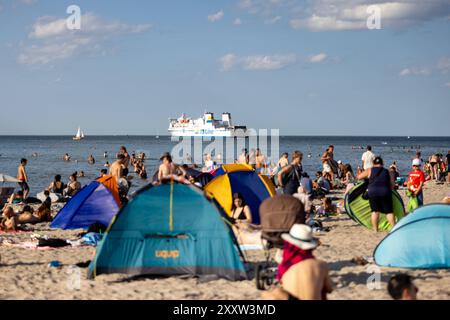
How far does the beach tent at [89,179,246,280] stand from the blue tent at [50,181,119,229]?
4.32 metres

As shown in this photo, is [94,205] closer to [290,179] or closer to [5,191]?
[290,179]

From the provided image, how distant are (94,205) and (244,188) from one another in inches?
127

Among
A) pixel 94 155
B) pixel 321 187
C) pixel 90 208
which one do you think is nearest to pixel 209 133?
pixel 94 155

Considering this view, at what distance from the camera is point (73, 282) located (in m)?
8.81

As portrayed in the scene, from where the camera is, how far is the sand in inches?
320

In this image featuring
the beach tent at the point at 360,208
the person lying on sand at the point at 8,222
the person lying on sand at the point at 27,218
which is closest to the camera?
the beach tent at the point at 360,208

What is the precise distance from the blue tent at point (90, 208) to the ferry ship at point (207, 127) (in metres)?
95.1

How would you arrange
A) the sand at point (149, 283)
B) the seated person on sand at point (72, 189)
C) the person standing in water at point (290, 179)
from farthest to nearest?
1. the seated person on sand at point (72, 189)
2. the person standing in water at point (290, 179)
3. the sand at point (149, 283)

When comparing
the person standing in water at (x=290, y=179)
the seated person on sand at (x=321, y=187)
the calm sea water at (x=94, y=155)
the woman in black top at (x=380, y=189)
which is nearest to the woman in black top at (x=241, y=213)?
the person standing in water at (x=290, y=179)

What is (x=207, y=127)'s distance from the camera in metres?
110

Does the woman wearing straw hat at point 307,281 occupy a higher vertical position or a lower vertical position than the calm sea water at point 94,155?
lower

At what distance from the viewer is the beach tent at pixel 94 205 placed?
13430 millimetres

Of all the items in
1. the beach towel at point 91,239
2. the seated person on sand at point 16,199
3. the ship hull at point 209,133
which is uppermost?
the ship hull at point 209,133

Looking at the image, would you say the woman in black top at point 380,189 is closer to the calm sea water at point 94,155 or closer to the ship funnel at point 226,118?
the calm sea water at point 94,155
